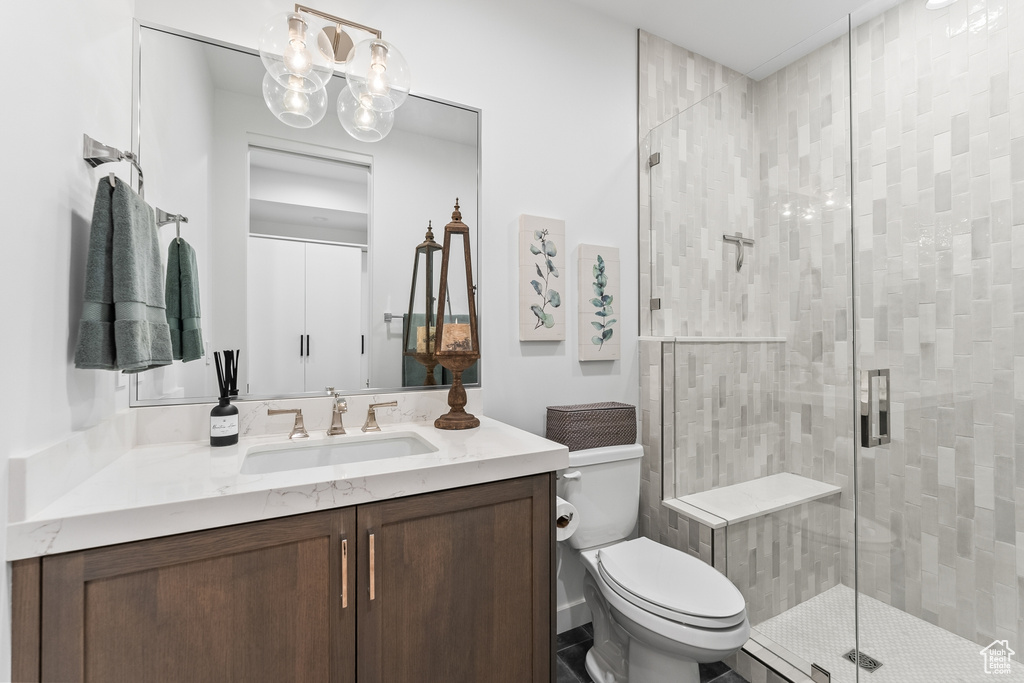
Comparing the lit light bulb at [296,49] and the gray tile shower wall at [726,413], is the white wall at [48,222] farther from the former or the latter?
the gray tile shower wall at [726,413]

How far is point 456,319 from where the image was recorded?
163 cm

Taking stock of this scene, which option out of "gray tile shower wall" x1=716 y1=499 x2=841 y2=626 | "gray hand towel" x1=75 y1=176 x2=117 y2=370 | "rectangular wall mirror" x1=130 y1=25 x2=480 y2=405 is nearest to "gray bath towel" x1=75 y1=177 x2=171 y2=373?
"gray hand towel" x1=75 y1=176 x2=117 y2=370

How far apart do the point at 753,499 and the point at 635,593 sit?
752mm

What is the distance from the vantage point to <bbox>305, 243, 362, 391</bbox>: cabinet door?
144 cm

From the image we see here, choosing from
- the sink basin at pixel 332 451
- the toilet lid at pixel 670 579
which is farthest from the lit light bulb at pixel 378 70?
the toilet lid at pixel 670 579

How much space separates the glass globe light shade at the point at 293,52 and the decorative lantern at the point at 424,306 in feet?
1.82

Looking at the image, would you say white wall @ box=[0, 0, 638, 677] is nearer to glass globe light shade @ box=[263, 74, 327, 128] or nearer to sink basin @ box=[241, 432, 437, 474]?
glass globe light shade @ box=[263, 74, 327, 128]

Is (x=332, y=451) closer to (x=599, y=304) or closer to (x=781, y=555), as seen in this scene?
(x=599, y=304)

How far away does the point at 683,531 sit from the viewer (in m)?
1.81

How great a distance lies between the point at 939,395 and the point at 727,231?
93 centimetres

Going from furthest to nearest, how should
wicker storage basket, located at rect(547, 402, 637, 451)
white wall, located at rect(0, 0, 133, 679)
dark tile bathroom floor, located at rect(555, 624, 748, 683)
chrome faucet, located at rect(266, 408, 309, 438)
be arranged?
wicker storage basket, located at rect(547, 402, 637, 451) < dark tile bathroom floor, located at rect(555, 624, 748, 683) < chrome faucet, located at rect(266, 408, 309, 438) < white wall, located at rect(0, 0, 133, 679)

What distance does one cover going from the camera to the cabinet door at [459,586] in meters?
0.94

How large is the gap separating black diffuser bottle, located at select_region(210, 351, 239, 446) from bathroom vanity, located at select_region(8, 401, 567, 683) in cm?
6

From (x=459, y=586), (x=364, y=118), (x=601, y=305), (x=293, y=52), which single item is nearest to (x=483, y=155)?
(x=364, y=118)
